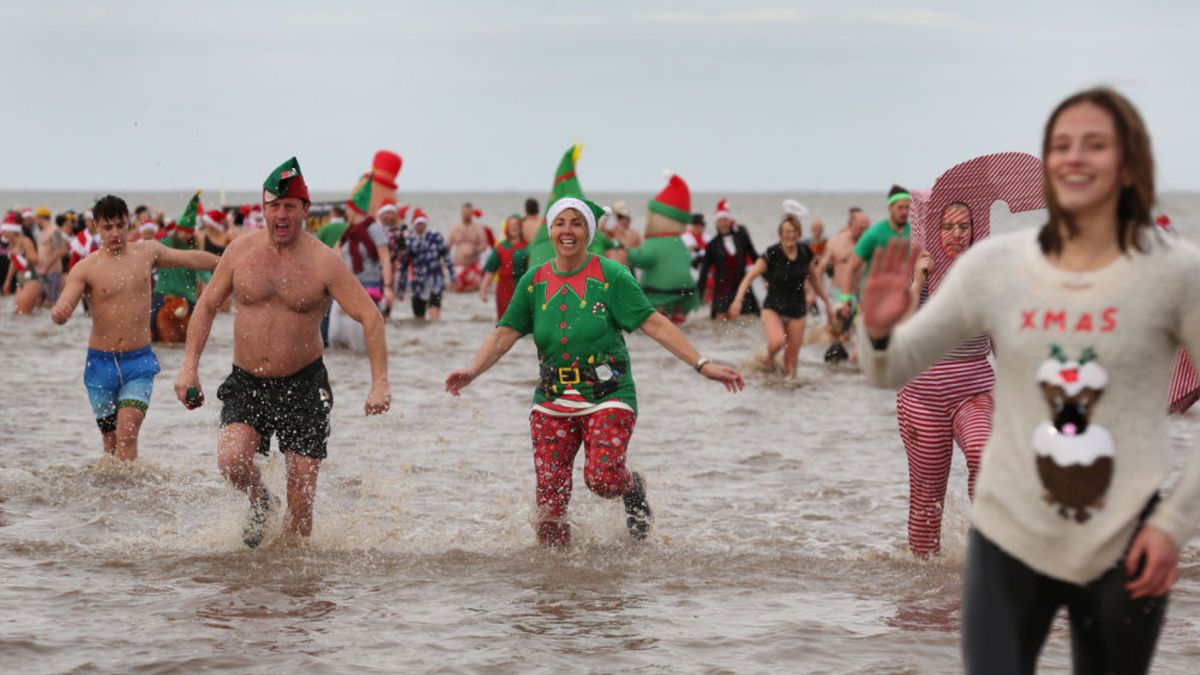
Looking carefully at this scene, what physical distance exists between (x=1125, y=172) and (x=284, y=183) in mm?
4654

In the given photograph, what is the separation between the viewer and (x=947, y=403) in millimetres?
7121

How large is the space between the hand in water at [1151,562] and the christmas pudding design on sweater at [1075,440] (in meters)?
0.12

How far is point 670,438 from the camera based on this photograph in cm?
1313

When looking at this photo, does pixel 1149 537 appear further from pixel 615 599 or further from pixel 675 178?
pixel 675 178

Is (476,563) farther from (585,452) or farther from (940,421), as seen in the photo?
(940,421)

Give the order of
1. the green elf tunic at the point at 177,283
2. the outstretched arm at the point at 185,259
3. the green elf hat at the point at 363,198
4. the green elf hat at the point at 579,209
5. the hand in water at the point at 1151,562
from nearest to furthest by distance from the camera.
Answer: the hand in water at the point at 1151,562 < the green elf hat at the point at 579,209 < the outstretched arm at the point at 185,259 < the green elf tunic at the point at 177,283 < the green elf hat at the point at 363,198

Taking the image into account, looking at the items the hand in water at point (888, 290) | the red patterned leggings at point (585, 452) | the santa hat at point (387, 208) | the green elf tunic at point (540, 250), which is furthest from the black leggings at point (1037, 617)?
the santa hat at point (387, 208)

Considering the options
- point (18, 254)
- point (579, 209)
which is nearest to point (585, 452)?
point (579, 209)

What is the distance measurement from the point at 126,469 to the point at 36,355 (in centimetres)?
1010

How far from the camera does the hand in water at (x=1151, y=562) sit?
10.9 ft

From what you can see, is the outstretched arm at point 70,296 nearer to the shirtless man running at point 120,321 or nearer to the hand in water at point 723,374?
the shirtless man running at point 120,321

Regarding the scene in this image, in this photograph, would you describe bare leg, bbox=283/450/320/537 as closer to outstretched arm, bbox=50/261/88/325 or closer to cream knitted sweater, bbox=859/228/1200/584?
outstretched arm, bbox=50/261/88/325

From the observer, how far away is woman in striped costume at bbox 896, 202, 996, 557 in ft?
A: 23.0

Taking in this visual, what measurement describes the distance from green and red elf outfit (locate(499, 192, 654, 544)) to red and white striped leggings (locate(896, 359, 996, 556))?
1.28m
